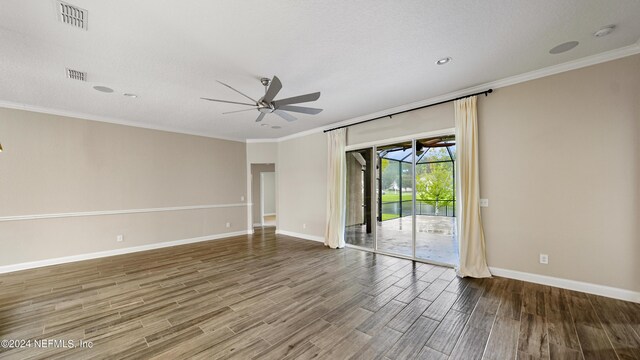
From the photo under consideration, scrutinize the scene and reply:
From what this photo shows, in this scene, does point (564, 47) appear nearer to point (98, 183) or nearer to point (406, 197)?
point (406, 197)

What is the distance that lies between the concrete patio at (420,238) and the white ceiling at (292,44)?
2.94 metres

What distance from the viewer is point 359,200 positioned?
584cm

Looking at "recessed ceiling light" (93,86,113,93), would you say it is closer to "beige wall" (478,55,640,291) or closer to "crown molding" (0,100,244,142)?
"crown molding" (0,100,244,142)

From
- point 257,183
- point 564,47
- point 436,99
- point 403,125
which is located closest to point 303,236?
point 257,183

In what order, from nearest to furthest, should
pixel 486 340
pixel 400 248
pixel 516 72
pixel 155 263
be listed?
1. pixel 486 340
2. pixel 516 72
3. pixel 155 263
4. pixel 400 248

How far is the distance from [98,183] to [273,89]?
4.89 metres

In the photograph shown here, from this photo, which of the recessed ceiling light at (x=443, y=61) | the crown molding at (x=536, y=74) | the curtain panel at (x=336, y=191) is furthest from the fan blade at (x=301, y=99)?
the curtain panel at (x=336, y=191)

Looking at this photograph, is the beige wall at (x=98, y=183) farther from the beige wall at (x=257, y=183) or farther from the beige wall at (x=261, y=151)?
the beige wall at (x=257, y=183)

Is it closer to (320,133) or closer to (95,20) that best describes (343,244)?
(320,133)

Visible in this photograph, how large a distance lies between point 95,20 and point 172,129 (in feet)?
13.8

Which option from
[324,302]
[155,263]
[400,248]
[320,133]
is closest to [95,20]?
[324,302]

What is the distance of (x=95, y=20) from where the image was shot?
219 centimetres

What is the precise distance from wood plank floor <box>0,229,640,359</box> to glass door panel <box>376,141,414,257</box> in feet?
3.75

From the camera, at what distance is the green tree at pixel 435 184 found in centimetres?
475
